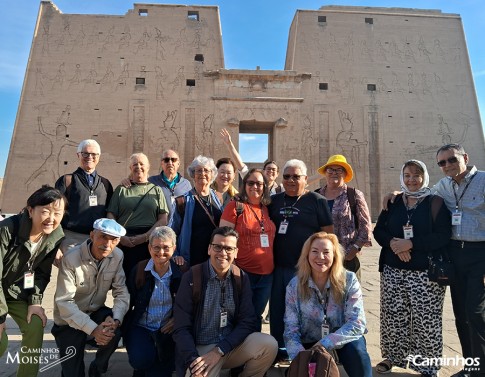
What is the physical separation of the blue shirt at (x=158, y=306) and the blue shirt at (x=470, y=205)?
2537 mm

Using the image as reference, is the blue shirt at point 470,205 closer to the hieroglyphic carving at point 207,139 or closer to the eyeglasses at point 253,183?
the eyeglasses at point 253,183

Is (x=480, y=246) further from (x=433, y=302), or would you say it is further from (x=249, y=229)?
(x=249, y=229)

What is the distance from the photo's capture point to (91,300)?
9.79 feet

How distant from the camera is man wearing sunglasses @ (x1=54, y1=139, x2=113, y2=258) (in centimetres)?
365

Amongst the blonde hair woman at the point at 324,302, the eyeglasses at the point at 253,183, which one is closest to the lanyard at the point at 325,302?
the blonde hair woman at the point at 324,302

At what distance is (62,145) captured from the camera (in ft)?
47.5

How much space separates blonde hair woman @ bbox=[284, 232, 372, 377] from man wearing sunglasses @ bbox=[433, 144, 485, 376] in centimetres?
104

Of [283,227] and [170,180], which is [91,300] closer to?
[170,180]

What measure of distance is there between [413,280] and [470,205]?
83 centimetres

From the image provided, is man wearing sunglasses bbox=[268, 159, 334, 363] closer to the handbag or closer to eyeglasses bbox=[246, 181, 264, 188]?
eyeglasses bbox=[246, 181, 264, 188]

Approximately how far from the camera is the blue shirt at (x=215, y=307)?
2746mm

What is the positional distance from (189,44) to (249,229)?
14.2m

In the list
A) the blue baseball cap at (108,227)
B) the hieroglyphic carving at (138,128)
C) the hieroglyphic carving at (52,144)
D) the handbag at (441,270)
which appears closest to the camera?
the blue baseball cap at (108,227)

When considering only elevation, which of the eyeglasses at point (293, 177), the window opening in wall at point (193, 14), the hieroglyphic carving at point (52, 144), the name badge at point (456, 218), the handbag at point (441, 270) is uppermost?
the window opening in wall at point (193, 14)
